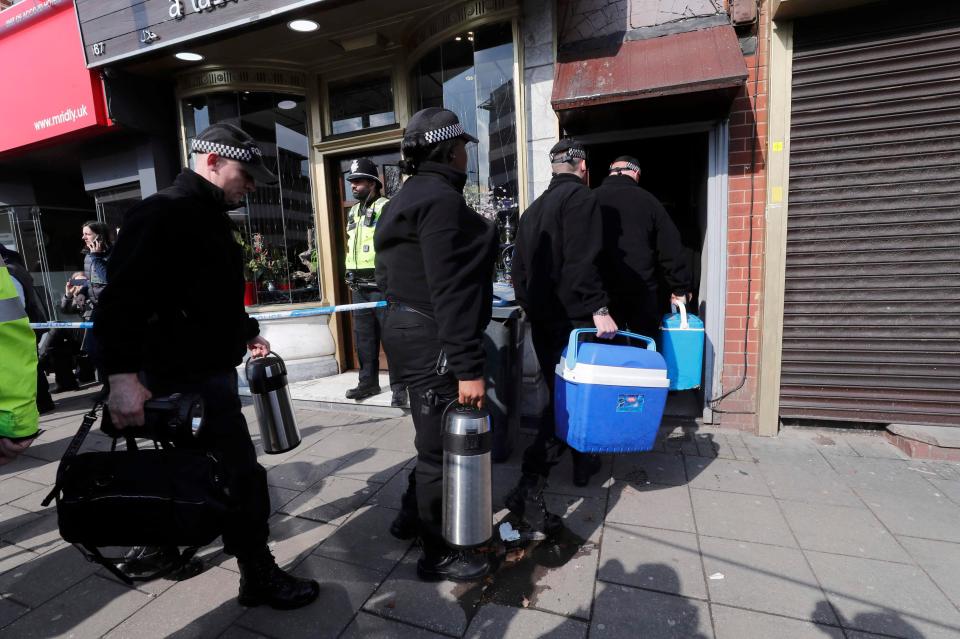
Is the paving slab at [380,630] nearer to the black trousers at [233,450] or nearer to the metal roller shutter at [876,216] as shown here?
the black trousers at [233,450]

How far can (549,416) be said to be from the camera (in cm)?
288

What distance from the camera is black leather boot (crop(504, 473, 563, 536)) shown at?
2.65m

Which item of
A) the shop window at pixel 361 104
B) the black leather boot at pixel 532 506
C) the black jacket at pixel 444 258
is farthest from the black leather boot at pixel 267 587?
the shop window at pixel 361 104

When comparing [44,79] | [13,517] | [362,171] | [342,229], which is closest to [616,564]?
[13,517]

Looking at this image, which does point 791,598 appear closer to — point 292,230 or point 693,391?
point 693,391

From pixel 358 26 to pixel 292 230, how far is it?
7.67 ft

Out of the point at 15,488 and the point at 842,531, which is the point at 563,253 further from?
the point at 15,488

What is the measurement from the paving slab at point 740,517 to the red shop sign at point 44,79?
6750 millimetres

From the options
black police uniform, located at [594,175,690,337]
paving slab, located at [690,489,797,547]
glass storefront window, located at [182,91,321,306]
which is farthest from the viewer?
glass storefront window, located at [182,91,321,306]

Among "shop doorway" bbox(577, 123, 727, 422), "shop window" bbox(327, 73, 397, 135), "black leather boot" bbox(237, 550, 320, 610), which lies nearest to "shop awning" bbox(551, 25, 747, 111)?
"shop doorway" bbox(577, 123, 727, 422)

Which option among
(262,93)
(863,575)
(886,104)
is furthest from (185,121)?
(863,575)

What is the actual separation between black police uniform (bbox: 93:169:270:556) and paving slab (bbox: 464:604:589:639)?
1007 mm

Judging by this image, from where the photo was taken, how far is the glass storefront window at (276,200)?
5699mm

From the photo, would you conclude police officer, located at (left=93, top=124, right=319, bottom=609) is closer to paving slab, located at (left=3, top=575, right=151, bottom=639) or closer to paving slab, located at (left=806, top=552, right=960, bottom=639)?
paving slab, located at (left=3, top=575, right=151, bottom=639)
